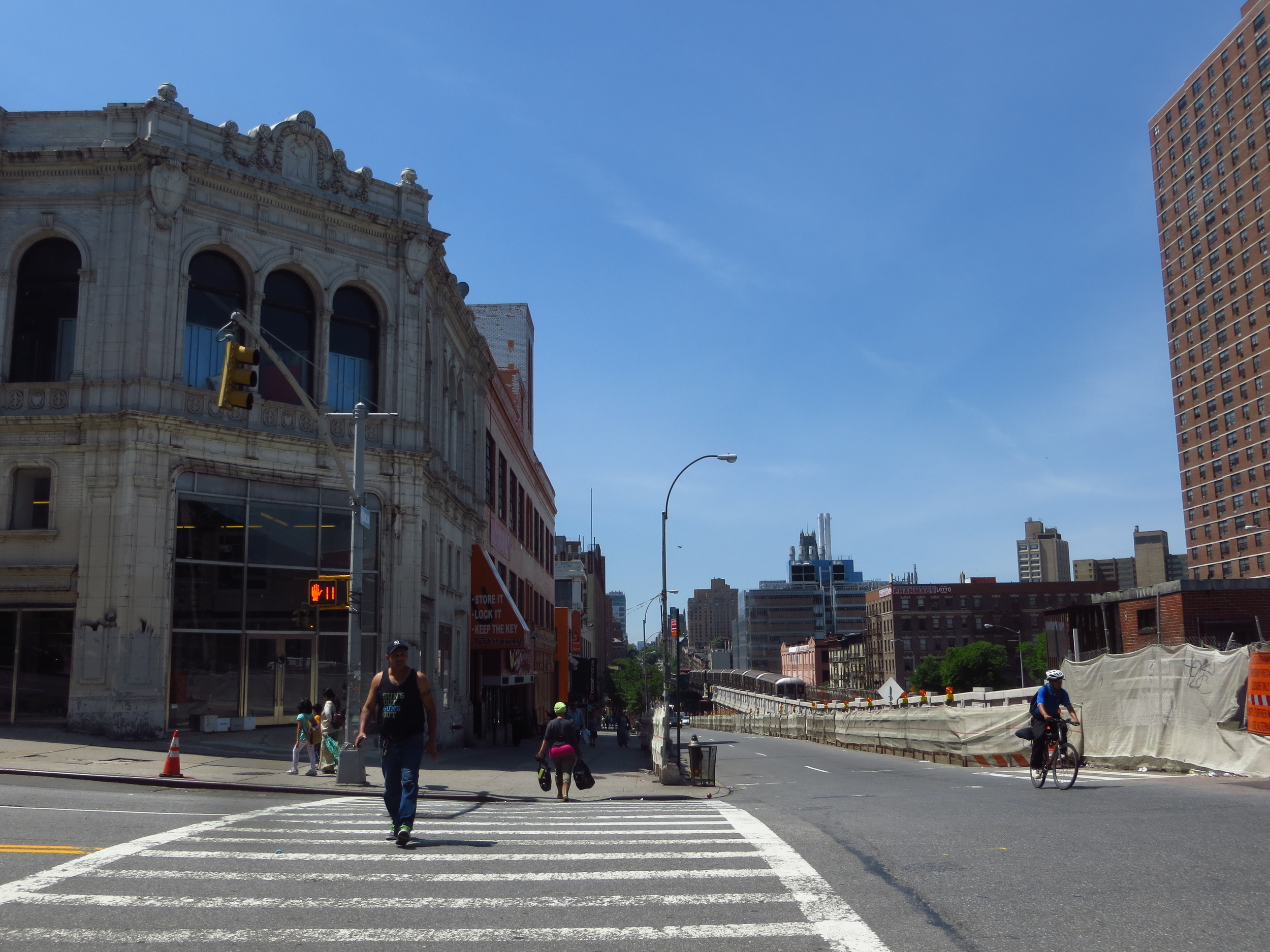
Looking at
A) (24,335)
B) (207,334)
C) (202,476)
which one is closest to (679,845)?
(202,476)

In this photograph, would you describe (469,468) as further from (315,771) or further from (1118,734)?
(1118,734)

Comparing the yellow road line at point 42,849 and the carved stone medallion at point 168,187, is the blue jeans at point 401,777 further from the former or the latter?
the carved stone medallion at point 168,187

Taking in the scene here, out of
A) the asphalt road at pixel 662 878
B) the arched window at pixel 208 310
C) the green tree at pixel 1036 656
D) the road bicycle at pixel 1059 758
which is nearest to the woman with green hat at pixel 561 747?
the asphalt road at pixel 662 878

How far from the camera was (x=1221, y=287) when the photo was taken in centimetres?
11325

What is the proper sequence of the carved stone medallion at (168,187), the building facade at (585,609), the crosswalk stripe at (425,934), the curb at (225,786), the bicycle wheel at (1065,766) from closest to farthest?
the crosswalk stripe at (425,934) → the bicycle wheel at (1065,766) → the curb at (225,786) → the carved stone medallion at (168,187) → the building facade at (585,609)

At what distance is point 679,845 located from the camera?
32.2 feet

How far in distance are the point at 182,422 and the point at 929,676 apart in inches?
5077

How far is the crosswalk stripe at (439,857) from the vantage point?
886 centimetres

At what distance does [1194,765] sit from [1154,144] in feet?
422

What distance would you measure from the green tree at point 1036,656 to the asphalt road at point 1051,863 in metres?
115

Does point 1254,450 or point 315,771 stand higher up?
point 1254,450

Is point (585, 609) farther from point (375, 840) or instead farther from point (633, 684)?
point (375, 840)

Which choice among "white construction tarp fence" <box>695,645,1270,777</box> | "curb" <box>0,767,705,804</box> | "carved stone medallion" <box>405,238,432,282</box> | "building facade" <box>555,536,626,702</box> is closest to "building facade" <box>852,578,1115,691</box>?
"building facade" <box>555,536,626,702</box>

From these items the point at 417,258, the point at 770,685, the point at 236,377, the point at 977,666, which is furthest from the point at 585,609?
the point at 236,377
